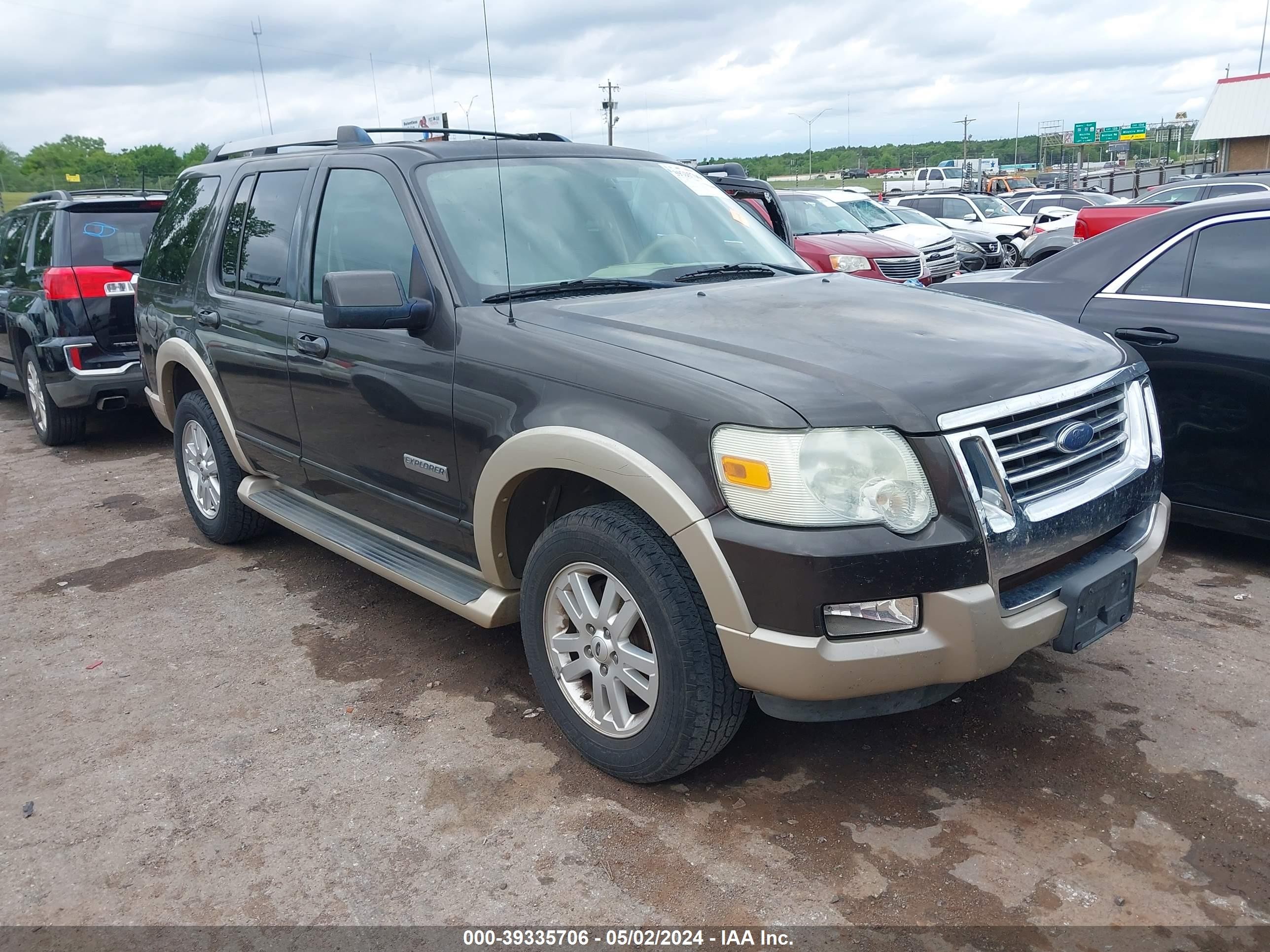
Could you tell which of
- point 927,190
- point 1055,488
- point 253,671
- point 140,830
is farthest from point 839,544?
point 927,190

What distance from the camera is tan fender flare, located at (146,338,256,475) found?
493cm

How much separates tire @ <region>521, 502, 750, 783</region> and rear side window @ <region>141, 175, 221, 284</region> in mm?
3048

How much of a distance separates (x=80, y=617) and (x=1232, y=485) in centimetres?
506

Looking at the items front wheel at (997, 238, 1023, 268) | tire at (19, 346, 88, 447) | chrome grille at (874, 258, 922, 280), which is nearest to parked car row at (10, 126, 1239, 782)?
tire at (19, 346, 88, 447)

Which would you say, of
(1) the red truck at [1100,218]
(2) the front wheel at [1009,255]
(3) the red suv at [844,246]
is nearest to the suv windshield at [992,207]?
(2) the front wheel at [1009,255]

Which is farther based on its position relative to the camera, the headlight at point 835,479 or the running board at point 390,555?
the running board at point 390,555

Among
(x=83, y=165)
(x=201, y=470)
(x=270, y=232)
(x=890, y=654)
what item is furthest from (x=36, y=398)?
(x=83, y=165)

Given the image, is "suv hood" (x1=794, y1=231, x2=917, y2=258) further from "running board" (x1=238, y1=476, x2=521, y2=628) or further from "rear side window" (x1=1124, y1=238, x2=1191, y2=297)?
"running board" (x1=238, y1=476, x2=521, y2=628)

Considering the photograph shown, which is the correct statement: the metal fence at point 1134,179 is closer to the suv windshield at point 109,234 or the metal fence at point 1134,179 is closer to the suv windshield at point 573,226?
the suv windshield at point 109,234

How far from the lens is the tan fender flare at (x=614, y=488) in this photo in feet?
8.57

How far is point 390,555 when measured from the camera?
155 inches

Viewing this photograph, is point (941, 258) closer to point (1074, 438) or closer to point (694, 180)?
point (694, 180)

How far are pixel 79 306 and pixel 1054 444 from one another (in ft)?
23.3

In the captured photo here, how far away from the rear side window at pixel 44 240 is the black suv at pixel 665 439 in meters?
4.11
